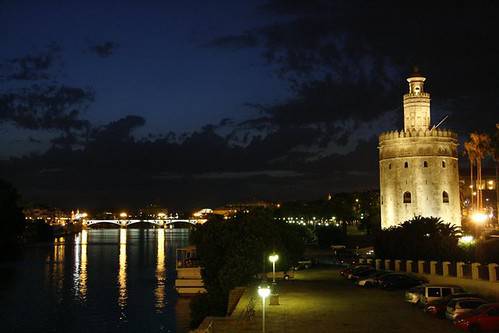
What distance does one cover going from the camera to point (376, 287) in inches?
1389

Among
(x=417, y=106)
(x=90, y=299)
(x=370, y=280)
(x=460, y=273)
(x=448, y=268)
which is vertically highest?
(x=417, y=106)

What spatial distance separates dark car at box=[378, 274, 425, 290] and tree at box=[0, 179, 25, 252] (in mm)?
86433

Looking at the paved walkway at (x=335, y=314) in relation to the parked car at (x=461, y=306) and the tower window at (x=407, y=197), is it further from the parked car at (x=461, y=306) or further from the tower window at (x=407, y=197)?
the tower window at (x=407, y=197)

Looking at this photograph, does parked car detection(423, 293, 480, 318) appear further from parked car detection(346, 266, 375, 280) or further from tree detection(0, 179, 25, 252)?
tree detection(0, 179, 25, 252)

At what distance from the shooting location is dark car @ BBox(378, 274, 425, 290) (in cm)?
3419

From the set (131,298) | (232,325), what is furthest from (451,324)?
(131,298)

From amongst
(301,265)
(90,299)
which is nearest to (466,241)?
(301,265)

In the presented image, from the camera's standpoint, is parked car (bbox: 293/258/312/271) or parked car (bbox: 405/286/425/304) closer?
parked car (bbox: 405/286/425/304)

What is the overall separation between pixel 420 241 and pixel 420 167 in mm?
15676

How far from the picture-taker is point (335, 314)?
24.7 meters

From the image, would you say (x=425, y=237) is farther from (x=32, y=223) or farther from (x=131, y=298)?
(x=32, y=223)

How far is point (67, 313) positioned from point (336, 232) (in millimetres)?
60616

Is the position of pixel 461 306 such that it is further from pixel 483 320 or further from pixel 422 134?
pixel 422 134

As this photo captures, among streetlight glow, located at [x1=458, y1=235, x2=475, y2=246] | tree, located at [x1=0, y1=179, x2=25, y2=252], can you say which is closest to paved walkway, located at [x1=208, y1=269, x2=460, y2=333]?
streetlight glow, located at [x1=458, y1=235, x2=475, y2=246]
